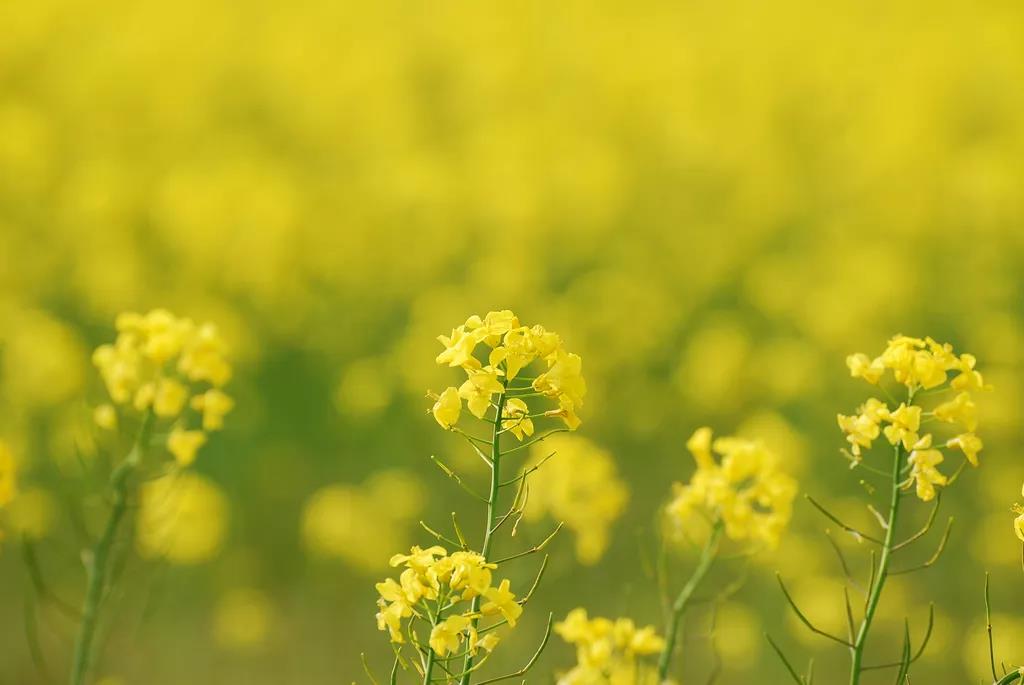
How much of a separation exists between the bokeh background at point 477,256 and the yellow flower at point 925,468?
21.9 inches

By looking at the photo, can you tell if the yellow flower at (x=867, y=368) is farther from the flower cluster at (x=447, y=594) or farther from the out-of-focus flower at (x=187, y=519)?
the out-of-focus flower at (x=187, y=519)

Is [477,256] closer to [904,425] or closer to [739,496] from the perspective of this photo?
[739,496]

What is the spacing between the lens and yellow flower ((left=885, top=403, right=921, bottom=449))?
1750 mm

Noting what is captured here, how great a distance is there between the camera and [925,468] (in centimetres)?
178

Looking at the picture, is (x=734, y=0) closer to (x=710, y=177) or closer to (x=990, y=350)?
(x=710, y=177)

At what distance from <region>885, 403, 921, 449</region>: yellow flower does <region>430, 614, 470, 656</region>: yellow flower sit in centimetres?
69

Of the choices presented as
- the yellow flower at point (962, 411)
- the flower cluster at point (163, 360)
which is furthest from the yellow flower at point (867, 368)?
the flower cluster at point (163, 360)

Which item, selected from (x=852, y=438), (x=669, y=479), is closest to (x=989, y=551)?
(x=669, y=479)

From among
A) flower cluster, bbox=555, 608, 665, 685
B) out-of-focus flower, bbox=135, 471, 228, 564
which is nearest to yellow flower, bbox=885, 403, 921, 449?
flower cluster, bbox=555, 608, 665, 685

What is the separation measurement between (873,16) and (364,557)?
908 centimetres

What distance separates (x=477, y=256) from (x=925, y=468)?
212 inches

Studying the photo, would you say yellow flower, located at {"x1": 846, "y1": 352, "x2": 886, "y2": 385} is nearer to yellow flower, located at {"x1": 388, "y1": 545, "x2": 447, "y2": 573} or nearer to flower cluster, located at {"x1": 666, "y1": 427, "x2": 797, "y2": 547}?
flower cluster, located at {"x1": 666, "y1": 427, "x2": 797, "y2": 547}

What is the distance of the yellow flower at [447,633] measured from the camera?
1538mm

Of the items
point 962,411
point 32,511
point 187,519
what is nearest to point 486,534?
point 962,411
